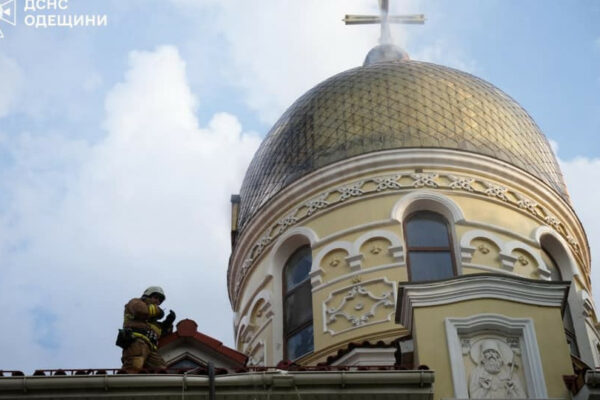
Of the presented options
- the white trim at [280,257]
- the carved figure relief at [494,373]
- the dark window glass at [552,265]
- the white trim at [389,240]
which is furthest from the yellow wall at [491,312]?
the dark window glass at [552,265]

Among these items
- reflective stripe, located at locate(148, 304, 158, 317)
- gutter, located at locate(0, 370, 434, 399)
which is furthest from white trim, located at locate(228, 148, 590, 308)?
gutter, located at locate(0, 370, 434, 399)

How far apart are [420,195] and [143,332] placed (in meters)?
7.88

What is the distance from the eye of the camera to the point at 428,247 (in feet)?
80.1

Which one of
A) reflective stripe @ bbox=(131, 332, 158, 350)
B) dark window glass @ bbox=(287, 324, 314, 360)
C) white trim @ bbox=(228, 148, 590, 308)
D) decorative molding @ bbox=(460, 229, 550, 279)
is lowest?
reflective stripe @ bbox=(131, 332, 158, 350)

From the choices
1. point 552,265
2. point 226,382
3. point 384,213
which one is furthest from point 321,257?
point 226,382

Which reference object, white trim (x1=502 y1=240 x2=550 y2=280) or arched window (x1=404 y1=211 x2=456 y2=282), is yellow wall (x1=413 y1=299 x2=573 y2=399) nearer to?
arched window (x1=404 y1=211 x2=456 y2=282)

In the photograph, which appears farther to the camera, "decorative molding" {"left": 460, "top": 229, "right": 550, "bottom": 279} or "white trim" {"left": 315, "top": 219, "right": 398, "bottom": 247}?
"white trim" {"left": 315, "top": 219, "right": 398, "bottom": 247}

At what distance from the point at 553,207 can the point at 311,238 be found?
490 cm

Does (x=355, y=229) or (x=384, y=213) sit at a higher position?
(x=384, y=213)

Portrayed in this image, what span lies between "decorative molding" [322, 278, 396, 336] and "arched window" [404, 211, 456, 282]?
2.41 ft

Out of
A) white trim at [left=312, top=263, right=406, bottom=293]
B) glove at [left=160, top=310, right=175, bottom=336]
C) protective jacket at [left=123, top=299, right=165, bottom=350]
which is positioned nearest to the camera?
protective jacket at [left=123, top=299, right=165, bottom=350]

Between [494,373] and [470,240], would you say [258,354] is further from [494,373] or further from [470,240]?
[494,373]

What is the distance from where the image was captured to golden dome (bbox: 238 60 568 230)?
1022 inches

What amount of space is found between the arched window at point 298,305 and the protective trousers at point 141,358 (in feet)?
18.6
